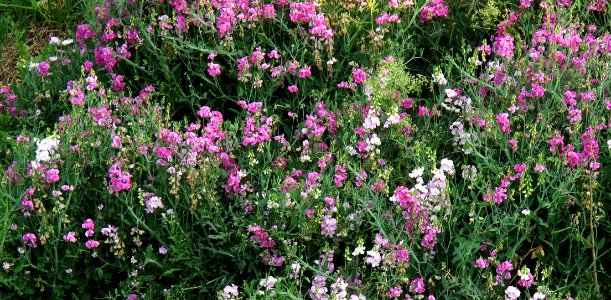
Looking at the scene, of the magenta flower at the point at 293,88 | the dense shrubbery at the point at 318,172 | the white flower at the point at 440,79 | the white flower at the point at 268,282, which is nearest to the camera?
the white flower at the point at 268,282

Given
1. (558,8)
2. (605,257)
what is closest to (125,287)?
(605,257)

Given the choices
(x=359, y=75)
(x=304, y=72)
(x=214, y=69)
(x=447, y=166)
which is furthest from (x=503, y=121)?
(x=214, y=69)

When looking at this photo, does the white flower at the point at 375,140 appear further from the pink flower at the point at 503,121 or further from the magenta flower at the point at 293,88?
the magenta flower at the point at 293,88

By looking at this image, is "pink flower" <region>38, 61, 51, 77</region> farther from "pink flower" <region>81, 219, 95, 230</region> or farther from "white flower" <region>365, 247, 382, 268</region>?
"white flower" <region>365, 247, 382, 268</region>

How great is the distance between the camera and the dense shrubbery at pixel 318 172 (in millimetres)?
3447

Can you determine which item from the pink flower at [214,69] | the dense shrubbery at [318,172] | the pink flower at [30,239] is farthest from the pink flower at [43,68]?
the pink flower at [30,239]

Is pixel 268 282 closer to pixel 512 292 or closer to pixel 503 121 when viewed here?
pixel 512 292

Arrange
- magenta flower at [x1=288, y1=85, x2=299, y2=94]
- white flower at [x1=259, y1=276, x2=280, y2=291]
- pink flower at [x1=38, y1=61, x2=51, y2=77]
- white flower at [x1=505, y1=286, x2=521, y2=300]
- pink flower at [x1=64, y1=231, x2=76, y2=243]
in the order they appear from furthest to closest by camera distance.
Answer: pink flower at [x1=38, y1=61, x2=51, y2=77] → magenta flower at [x1=288, y1=85, x2=299, y2=94] → pink flower at [x1=64, y1=231, x2=76, y2=243] → white flower at [x1=259, y1=276, x2=280, y2=291] → white flower at [x1=505, y1=286, x2=521, y2=300]

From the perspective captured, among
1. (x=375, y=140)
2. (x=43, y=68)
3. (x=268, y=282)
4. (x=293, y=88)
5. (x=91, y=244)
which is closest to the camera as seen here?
(x=268, y=282)

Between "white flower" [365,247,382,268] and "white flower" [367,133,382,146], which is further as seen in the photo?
"white flower" [367,133,382,146]

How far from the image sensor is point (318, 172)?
13.0 feet

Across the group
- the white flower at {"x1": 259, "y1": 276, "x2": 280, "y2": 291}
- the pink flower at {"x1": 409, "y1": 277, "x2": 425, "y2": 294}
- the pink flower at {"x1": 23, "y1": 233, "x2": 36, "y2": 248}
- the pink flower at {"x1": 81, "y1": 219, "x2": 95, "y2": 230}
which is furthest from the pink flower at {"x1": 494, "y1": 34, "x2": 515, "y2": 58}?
the pink flower at {"x1": 23, "y1": 233, "x2": 36, "y2": 248}

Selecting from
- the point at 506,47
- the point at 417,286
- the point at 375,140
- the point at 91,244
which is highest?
the point at 506,47

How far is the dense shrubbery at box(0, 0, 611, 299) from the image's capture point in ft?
11.3
